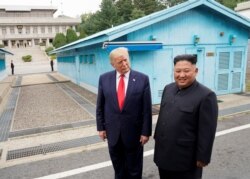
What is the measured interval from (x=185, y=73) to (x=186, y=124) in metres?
0.50

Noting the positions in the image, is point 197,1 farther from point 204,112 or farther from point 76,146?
point 204,112

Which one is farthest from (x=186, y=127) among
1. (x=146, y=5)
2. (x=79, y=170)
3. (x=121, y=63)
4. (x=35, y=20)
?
(x=35, y=20)

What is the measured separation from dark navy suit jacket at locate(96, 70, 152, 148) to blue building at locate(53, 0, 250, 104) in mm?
4396

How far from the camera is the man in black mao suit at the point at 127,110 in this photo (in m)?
3.07

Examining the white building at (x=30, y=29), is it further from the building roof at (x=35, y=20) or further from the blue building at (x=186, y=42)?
the blue building at (x=186, y=42)

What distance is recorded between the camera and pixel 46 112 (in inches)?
341

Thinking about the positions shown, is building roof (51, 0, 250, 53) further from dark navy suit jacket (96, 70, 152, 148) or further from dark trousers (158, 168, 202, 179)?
dark trousers (158, 168, 202, 179)

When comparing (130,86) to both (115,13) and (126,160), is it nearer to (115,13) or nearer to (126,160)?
Answer: (126,160)

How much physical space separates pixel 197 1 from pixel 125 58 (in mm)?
7109

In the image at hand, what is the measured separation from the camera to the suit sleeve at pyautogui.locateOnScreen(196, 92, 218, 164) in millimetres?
2242

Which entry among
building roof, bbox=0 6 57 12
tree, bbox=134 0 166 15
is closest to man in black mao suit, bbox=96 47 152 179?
tree, bbox=134 0 166 15

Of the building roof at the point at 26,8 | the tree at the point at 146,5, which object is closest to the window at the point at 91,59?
the tree at the point at 146,5

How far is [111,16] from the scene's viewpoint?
5134cm

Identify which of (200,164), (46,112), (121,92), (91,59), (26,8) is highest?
(26,8)
